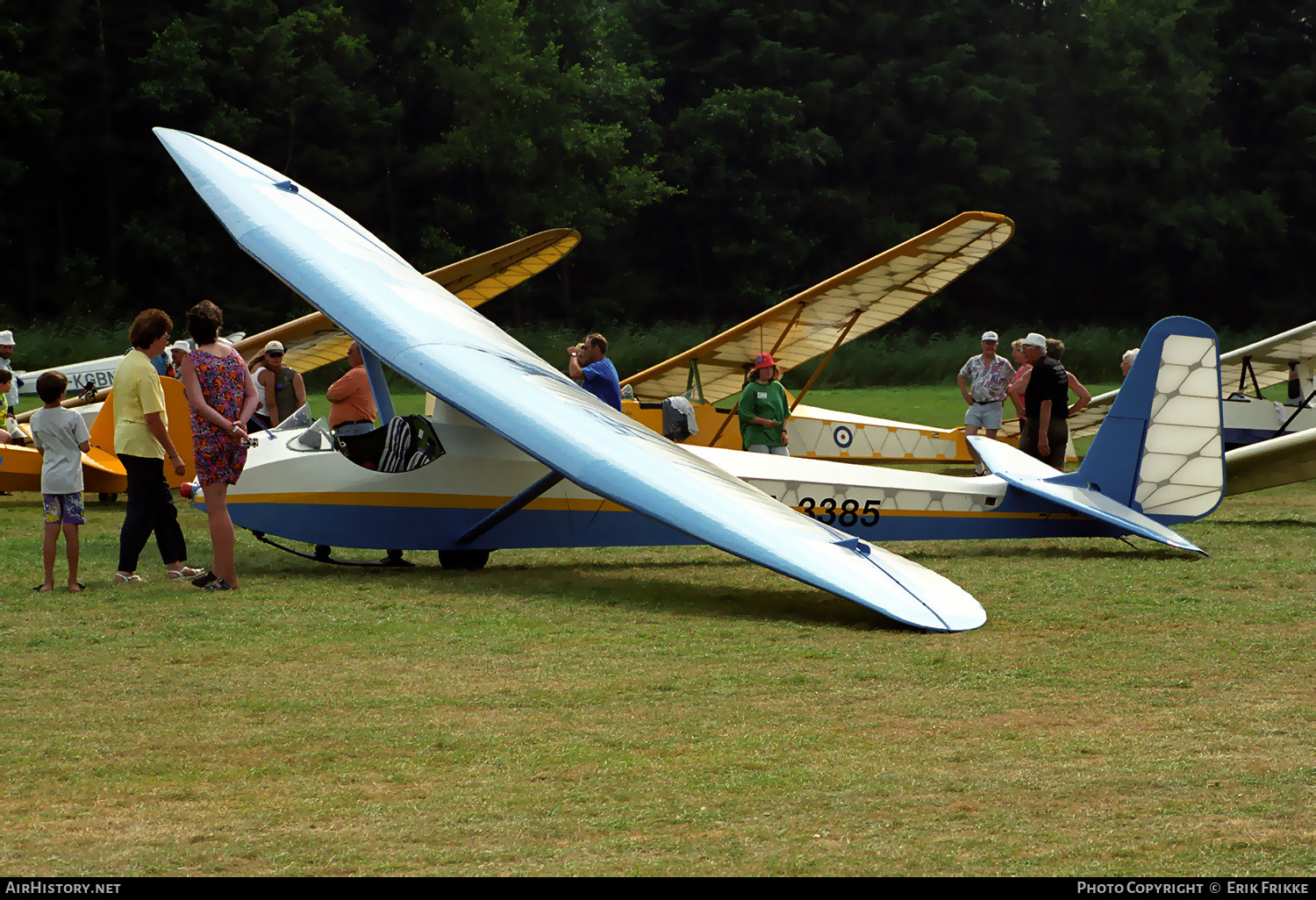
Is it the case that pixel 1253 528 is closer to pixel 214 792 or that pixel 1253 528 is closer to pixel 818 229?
pixel 214 792

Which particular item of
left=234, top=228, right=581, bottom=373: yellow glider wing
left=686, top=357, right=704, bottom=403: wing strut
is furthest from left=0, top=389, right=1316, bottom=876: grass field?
left=234, top=228, right=581, bottom=373: yellow glider wing

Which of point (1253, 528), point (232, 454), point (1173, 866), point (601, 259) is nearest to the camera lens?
point (1173, 866)

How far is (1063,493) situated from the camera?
9148mm

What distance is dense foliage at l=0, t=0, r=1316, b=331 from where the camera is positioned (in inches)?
1768

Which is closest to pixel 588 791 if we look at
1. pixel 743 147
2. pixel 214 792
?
pixel 214 792

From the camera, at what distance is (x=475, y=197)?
50.8 m

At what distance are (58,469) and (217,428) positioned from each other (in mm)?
1019

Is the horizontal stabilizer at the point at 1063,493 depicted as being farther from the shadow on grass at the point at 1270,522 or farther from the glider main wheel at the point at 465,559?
the glider main wheel at the point at 465,559

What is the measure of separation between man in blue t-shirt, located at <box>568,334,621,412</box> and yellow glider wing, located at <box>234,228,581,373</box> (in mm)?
4297

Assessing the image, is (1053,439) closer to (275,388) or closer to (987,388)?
(987,388)

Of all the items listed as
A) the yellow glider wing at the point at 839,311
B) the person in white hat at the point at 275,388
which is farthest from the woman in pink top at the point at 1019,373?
the person in white hat at the point at 275,388

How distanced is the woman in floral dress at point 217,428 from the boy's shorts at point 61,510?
2.51 ft

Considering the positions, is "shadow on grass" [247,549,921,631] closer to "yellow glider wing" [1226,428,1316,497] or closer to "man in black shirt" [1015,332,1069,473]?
"man in black shirt" [1015,332,1069,473]

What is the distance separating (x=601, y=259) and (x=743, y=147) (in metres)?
7.91
